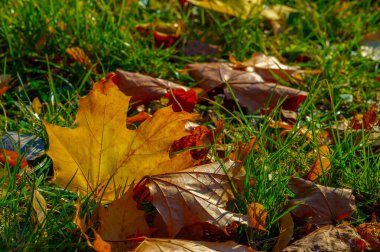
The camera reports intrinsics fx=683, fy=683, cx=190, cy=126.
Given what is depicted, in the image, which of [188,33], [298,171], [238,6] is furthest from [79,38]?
[298,171]

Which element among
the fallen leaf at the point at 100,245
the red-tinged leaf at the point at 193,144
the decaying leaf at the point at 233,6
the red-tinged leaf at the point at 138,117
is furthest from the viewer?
the decaying leaf at the point at 233,6

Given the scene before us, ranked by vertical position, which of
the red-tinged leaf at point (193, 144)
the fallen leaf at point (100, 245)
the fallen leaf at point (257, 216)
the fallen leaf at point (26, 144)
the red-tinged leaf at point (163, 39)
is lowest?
the fallen leaf at point (26, 144)

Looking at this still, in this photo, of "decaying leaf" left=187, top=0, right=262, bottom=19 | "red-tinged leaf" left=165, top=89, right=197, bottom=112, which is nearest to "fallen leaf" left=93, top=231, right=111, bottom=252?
"red-tinged leaf" left=165, top=89, right=197, bottom=112

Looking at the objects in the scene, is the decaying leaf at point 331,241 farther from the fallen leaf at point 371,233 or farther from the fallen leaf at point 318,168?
the fallen leaf at point 318,168

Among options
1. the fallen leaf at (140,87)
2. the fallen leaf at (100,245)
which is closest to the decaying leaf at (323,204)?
the fallen leaf at (100,245)

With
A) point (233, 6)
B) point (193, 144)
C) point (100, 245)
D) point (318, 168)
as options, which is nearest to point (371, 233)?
point (318, 168)

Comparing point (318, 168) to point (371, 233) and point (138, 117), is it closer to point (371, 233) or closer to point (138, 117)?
point (371, 233)
